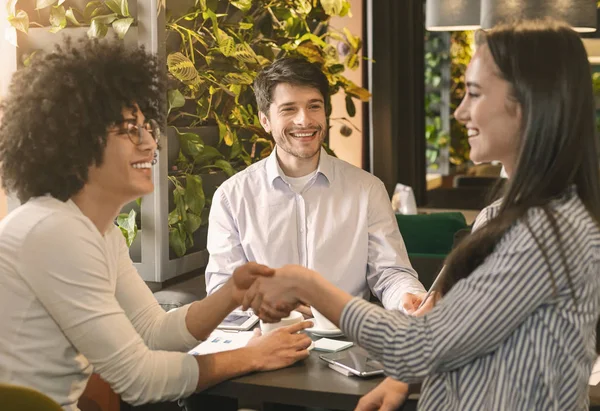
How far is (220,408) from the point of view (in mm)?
2471

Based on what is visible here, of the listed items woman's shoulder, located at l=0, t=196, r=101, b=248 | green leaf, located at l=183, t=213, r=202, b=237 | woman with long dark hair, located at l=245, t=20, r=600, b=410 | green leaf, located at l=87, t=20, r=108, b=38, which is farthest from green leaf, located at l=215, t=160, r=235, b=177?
woman with long dark hair, located at l=245, t=20, r=600, b=410

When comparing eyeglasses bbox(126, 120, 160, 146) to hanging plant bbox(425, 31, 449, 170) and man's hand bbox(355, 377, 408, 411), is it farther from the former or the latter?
hanging plant bbox(425, 31, 449, 170)

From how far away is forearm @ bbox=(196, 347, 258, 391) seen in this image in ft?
6.44

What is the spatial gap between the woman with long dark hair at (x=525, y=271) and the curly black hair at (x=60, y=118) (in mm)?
723

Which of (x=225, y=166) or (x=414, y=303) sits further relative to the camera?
(x=225, y=166)

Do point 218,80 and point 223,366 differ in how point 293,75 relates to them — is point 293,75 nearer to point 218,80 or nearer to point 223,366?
point 218,80

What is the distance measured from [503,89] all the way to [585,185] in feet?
0.79

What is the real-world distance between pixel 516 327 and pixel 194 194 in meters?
2.07

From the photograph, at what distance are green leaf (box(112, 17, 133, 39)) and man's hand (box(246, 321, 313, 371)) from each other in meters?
1.42

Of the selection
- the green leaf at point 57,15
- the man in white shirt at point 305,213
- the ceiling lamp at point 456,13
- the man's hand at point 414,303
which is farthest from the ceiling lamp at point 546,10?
the green leaf at point 57,15

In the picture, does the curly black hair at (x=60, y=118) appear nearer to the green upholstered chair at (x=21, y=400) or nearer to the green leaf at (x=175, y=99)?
the green upholstered chair at (x=21, y=400)

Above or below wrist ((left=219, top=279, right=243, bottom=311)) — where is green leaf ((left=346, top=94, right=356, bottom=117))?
above

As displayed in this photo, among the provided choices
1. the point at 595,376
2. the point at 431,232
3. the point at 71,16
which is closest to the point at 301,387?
the point at 595,376

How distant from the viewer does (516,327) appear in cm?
152
